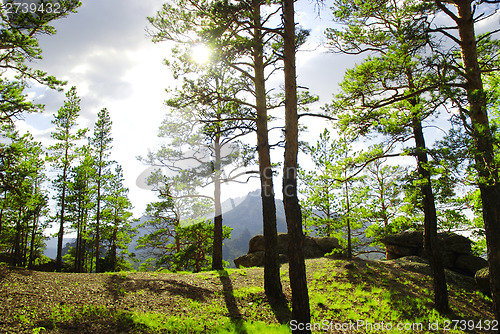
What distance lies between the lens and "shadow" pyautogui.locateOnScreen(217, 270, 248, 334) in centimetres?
627

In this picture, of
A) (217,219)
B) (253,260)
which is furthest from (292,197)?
(253,260)

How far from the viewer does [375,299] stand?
9883 millimetres

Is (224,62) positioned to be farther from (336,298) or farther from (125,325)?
(336,298)

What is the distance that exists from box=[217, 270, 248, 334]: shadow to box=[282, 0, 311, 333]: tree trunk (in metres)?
1.42

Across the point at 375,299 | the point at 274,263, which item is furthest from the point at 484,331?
the point at 274,263

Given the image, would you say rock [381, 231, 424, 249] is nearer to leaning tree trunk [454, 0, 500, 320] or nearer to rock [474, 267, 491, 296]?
rock [474, 267, 491, 296]

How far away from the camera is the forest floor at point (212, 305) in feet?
19.1

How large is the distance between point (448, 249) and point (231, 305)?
15.0 m

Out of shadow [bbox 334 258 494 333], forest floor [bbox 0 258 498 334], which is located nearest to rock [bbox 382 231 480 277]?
shadow [bbox 334 258 494 333]

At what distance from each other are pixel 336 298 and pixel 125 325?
7.02m

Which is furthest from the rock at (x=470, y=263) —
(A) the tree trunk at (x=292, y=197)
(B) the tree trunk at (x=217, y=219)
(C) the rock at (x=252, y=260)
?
(A) the tree trunk at (x=292, y=197)

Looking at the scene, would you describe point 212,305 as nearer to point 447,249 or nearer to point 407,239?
point 447,249

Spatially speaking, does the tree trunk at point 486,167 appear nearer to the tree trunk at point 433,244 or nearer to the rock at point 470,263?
the tree trunk at point 433,244

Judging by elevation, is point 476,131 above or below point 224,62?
below
